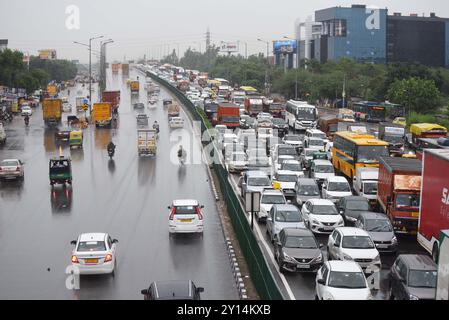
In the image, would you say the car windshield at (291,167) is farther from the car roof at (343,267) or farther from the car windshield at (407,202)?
the car roof at (343,267)

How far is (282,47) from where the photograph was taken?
15012 cm

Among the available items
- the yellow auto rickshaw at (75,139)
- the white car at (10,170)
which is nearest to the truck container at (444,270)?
the white car at (10,170)

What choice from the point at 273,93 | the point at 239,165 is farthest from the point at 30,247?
the point at 273,93

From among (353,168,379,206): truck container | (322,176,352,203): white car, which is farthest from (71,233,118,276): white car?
(353,168,379,206): truck container

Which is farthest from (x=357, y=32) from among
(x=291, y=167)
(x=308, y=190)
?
(x=308, y=190)

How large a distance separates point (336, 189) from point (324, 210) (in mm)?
4869

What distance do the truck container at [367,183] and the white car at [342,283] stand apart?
13.0m

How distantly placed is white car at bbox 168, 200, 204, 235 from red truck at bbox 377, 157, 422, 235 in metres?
6.92

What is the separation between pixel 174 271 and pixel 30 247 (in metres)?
5.85

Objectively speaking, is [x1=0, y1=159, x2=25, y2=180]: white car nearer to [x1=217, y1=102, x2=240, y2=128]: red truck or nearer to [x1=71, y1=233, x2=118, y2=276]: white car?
[x1=71, y1=233, x2=118, y2=276]: white car

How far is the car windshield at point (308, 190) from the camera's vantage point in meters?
29.6

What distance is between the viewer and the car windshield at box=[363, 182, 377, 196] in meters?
30.2

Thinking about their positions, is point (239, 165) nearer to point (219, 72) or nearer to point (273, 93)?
point (273, 93)

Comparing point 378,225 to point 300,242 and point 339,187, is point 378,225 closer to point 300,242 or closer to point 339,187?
point 300,242
